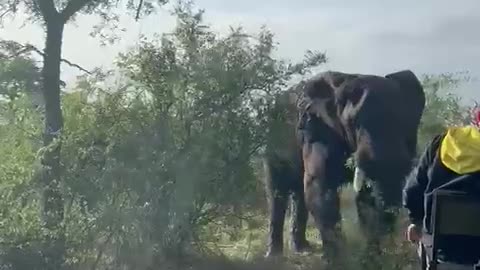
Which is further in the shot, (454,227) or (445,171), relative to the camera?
(445,171)

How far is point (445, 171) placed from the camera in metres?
7.01

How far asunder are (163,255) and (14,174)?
1.76m

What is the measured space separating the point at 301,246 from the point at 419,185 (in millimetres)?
7094

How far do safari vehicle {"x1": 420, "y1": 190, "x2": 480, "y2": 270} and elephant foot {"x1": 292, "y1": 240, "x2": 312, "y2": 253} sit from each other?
654 cm

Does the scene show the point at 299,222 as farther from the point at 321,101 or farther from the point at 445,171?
the point at 445,171

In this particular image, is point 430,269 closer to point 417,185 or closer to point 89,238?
point 417,185

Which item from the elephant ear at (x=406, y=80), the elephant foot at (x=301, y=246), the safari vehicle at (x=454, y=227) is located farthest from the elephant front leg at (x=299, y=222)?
the safari vehicle at (x=454, y=227)

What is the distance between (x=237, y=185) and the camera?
11.8m

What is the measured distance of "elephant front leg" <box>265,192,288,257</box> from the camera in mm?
13758

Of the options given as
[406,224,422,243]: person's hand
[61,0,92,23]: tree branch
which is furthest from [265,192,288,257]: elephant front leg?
[406,224,422,243]: person's hand

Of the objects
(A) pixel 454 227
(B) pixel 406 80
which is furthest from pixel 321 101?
(A) pixel 454 227

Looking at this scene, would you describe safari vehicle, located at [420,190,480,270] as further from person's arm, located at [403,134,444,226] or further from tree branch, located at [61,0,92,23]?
tree branch, located at [61,0,92,23]

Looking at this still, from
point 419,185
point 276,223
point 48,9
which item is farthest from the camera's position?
point 276,223

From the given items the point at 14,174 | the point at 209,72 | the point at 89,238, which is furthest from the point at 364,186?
the point at 14,174
